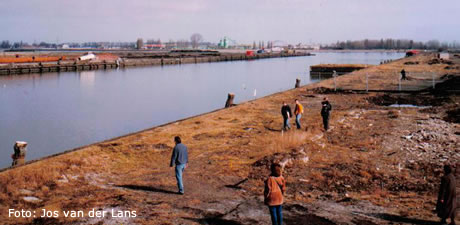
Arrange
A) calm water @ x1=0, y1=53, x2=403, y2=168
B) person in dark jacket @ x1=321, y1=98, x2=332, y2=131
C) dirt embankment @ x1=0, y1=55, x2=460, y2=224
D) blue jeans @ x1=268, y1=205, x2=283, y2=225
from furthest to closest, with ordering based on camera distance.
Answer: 1. calm water @ x1=0, y1=53, x2=403, y2=168
2. person in dark jacket @ x1=321, y1=98, x2=332, y2=131
3. dirt embankment @ x1=0, y1=55, x2=460, y2=224
4. blue jeans @ x1=268, y1=205, x2=283, y2=225

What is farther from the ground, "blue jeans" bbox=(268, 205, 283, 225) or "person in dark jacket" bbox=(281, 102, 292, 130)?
"person in dark jacket" bbox=(281, 102, 292, 130)

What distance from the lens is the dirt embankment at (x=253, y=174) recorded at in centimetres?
1060

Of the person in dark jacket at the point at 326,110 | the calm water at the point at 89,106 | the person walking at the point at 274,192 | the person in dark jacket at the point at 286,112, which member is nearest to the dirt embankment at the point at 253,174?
the person in dark jacket at the point at 326,110

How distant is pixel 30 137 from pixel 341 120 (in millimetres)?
19411

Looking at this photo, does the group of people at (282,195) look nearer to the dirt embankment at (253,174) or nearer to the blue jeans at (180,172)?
the dirt embankment at (253,174)

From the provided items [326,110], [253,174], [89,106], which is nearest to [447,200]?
[253,174]

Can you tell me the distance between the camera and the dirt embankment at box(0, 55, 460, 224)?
10.6m

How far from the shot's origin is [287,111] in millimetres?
20438

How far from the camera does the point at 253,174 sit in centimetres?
1400

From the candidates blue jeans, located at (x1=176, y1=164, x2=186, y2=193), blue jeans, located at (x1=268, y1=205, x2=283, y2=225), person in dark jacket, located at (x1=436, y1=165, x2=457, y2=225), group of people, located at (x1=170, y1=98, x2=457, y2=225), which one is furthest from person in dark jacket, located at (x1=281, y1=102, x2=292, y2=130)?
blue jeans, located at (x1=268, y1=205, x2=283, y2=225)

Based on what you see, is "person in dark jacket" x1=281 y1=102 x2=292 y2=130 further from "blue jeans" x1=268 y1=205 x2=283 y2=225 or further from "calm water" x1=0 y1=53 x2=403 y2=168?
"calm water" x1=0 y1=53 x2=403 y2=168

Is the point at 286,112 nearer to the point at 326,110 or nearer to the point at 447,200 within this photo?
the point at 326,110

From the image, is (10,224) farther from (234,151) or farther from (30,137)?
(30,137)

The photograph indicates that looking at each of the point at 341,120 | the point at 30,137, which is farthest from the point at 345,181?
the point at 30,137
